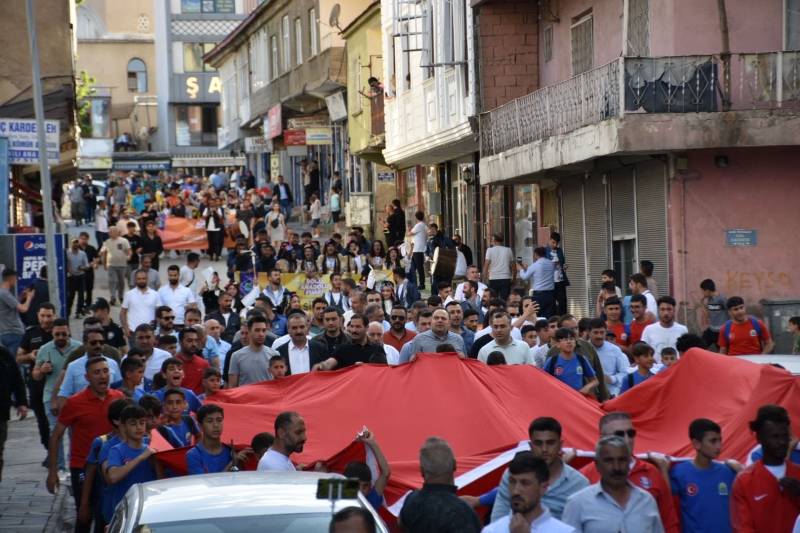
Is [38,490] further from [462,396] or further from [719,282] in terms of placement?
[719,282]

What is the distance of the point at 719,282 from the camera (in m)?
20.7

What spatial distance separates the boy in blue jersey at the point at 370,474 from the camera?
8711 millimetres

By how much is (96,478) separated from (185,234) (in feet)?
89.7

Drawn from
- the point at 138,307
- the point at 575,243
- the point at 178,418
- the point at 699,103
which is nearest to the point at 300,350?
the point at 178,418

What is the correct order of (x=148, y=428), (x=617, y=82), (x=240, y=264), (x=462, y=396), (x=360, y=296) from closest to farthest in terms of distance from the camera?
(x=148, y=428)
(x=462, y=396)
(x=360, y=296)
(x=617, y=82)
(x=240, y=264)

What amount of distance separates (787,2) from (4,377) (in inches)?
527

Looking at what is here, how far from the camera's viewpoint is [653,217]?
21.7 metres

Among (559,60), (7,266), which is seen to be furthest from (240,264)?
(559,60)

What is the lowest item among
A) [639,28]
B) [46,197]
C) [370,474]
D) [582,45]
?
[370,474]

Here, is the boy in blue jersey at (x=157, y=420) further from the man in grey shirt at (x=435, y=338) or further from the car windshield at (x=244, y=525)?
the man in grey shirt at (x=435, y=338)

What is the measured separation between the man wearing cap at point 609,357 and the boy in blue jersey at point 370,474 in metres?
4.52

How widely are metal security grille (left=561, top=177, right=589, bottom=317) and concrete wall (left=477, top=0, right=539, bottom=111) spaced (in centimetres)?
254

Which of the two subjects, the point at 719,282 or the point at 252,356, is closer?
the point at 252,356

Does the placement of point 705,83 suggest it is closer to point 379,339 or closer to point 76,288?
point 379,339
